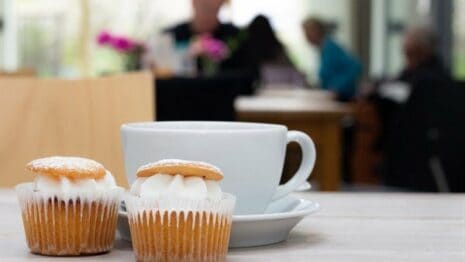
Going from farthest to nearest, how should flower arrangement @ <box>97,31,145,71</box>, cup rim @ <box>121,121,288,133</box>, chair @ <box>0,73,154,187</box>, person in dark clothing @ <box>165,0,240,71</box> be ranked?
flower arrangement @ <box>97,31,145,71</box> → person in dark clothing @ <box>165,0,240,71</box> → chair @ <box>0,73,154,187</box> → cup rim @ <box>121,121,288,133</box>

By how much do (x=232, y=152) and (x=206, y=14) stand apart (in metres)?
2.50

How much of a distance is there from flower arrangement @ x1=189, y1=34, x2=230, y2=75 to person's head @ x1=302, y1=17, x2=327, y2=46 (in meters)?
3.15

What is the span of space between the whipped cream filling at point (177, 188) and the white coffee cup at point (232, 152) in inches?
2.6

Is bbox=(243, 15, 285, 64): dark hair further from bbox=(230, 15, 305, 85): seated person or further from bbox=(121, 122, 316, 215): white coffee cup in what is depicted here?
bbox=(121, 122, 316, 215): white coffee cup

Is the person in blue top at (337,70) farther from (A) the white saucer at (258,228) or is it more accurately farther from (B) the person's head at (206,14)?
(A) the white saucer at (258,228)

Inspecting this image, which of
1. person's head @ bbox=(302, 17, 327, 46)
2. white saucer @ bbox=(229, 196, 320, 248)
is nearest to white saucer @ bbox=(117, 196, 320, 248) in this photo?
white saucer @ bbox=(229, 196, 320, 248)

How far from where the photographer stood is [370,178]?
625cm

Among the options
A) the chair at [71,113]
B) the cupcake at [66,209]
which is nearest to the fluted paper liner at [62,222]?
the cupcake at [66,209]

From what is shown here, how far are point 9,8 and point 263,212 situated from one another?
692cm

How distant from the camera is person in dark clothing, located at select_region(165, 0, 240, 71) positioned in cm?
302

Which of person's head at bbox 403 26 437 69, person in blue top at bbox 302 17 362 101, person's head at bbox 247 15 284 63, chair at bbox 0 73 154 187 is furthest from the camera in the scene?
person's head at bbox 403 26 437 69

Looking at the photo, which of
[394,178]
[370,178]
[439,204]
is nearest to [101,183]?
[439,204]

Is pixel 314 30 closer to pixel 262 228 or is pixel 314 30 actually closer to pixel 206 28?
pixel 206 28

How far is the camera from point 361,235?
2.29 ft
